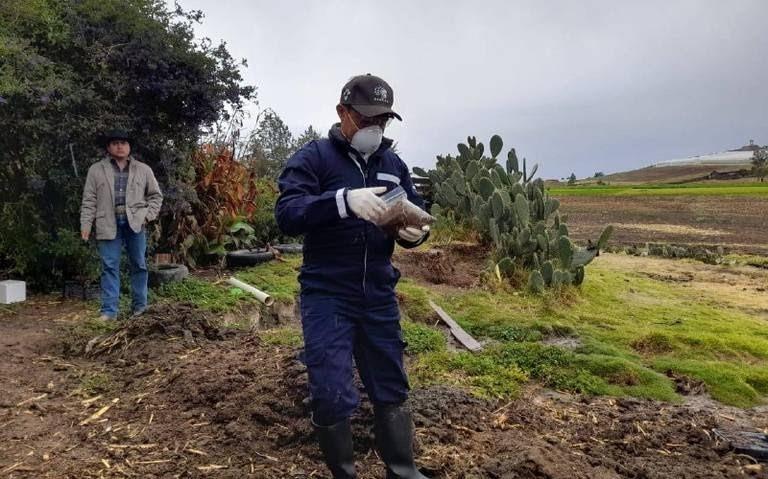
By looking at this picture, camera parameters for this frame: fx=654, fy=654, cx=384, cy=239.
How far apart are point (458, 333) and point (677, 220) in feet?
57.2

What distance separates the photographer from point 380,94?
111 inches

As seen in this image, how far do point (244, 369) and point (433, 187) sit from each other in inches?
375

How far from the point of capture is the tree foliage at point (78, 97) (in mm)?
6250

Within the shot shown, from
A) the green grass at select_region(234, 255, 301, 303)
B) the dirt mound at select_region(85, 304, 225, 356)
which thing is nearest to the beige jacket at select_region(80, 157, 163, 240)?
the dirt mound at select_region(85, 304, 225, 356)

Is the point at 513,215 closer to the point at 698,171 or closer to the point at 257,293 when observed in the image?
the point at 257,293

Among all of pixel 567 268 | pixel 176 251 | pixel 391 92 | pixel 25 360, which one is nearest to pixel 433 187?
pixel 567 268

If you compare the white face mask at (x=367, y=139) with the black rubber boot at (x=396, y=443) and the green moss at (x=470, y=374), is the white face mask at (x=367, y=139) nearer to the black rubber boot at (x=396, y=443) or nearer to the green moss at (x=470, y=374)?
the black rubber boot at (x=396, y=443)

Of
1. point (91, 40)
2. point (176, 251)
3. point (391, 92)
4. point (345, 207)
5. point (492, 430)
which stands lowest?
point (492, 430)

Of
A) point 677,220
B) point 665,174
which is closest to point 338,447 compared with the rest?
point 677,220

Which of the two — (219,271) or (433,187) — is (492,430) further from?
(433,187)

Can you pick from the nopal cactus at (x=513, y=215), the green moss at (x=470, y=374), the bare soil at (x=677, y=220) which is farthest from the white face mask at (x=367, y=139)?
the bare soil at (x=677, y=220)

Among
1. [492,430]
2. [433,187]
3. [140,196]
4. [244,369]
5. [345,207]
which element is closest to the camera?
[345,207]

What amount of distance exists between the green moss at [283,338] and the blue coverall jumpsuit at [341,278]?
220 cm

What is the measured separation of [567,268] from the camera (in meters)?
8.12
